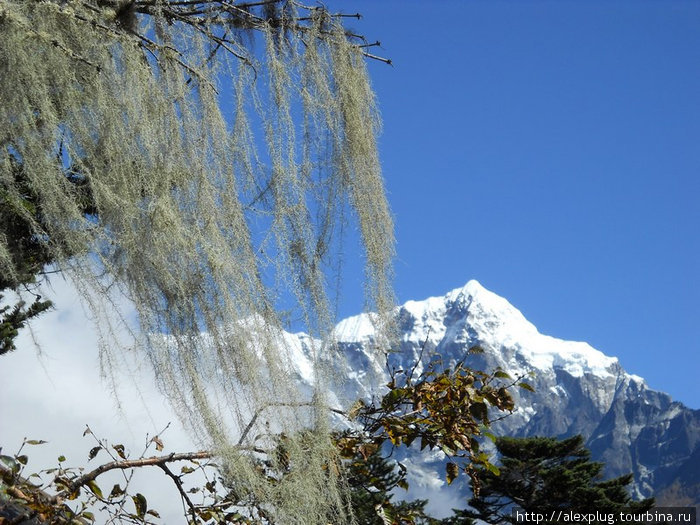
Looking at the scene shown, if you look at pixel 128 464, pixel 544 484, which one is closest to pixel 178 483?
pixel 128 464

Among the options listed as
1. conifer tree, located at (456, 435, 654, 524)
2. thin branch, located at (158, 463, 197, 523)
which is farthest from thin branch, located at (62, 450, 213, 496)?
conifer tree, located at (456, 435, 654, 524)

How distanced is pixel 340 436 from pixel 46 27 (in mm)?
995

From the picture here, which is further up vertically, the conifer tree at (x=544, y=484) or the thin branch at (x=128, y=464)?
the conifer tree at (x=544, y=484)

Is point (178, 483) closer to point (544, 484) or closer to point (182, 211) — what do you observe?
point (182, 211)

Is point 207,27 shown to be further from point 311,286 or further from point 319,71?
point 311,286

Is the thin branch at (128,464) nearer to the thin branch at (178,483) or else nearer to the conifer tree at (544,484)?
the thin branch at (178,483)

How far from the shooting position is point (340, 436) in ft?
5.93

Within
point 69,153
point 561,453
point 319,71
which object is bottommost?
point 69,153

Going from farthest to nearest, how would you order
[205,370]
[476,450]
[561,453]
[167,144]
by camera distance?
[561,453] < [476,450] < [167,144] < [205,370]

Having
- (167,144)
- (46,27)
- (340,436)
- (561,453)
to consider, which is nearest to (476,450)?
(340,436)

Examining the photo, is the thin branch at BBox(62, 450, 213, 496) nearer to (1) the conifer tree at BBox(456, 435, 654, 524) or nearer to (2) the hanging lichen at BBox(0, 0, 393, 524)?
(2) the hanging lichen at BBox(0, 0, 393, 524)

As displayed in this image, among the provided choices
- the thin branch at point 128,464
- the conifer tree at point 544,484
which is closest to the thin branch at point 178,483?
the thin branch at point 128,464

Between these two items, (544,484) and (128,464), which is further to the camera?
(544,484)

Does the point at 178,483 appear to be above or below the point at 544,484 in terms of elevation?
below
